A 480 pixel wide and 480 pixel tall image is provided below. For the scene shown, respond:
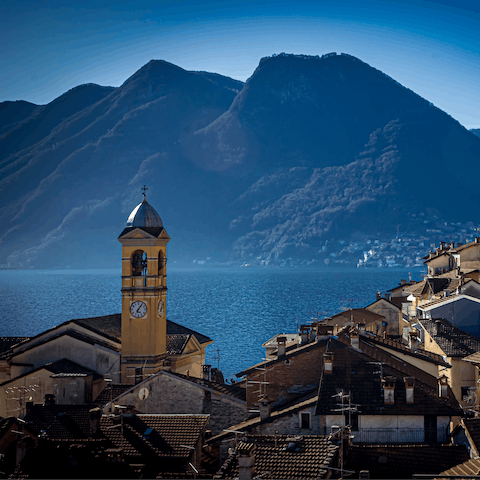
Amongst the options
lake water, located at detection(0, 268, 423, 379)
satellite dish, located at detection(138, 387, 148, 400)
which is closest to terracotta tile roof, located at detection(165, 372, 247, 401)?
satellite dish, located at detection(138, 387, 148, 400)

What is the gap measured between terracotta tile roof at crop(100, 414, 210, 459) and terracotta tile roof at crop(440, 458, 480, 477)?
7959 mm

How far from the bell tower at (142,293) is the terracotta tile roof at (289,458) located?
1963cm

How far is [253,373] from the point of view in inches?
1235

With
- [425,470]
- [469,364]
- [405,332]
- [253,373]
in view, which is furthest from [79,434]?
[405,332]

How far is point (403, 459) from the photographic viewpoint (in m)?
20.7

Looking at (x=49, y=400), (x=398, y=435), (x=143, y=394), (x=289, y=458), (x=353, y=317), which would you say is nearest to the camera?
(x=289, y=458)

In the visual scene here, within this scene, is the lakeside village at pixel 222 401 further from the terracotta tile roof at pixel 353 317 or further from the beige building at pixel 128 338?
the terracotta tile roof at pixel 353 317

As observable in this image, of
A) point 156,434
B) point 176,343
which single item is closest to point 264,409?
point 156,434

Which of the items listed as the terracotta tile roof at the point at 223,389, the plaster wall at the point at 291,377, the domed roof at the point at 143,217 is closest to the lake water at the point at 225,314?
the domed roof at the point at 143,217

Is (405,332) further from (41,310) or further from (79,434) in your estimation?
(41,310)

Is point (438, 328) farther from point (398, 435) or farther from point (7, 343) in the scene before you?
point (7, 343)

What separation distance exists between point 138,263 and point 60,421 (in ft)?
47.5

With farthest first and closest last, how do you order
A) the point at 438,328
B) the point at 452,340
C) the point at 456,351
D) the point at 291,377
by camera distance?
the point at 438,328 → the point at 452,340 → the point at 456,351 → the point at 291,377

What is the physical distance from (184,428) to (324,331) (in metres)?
12.0
